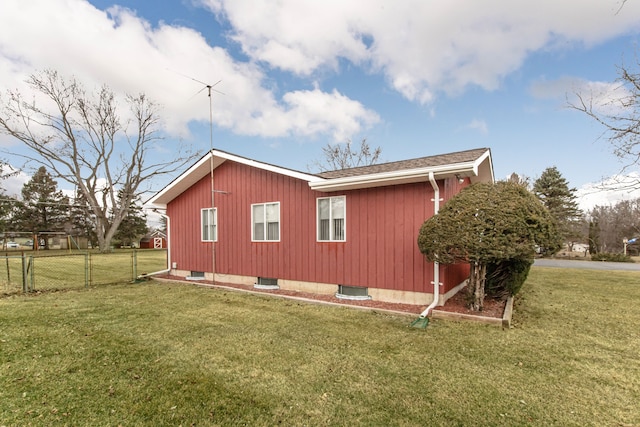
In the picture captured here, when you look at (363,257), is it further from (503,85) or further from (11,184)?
(11,184)

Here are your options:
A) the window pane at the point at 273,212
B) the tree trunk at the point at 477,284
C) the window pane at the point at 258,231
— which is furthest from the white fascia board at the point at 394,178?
the window pane at the point at 258,231

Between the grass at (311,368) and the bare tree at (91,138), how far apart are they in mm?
25500

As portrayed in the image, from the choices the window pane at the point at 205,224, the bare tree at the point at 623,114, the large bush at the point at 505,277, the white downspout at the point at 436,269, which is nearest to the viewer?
the white downspout at the point at 436,269

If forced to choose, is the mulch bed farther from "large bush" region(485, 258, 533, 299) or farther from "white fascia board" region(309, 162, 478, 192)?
"white fascia board" region(309, 162, 478, 192)

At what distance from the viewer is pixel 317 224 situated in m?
7.84

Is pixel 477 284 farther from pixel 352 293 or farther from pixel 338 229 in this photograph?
pixel 338 229

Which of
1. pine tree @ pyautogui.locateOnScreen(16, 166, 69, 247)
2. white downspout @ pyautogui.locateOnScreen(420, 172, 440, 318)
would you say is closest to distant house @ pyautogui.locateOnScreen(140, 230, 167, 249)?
pine tree @ pyautogui.locateOnScreen(16, 166, 69, 247)

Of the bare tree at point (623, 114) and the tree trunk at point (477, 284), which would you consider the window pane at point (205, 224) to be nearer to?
the tree trunk at point (477, 284)

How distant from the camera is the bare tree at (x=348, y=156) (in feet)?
88.8

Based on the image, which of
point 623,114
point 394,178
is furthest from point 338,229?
point 623,114

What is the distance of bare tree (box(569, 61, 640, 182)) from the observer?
673 centimetres

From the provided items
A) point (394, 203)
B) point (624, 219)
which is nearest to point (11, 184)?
point (394, 203)

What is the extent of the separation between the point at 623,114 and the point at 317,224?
7390 mm

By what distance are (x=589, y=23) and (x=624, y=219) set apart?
3622cm
